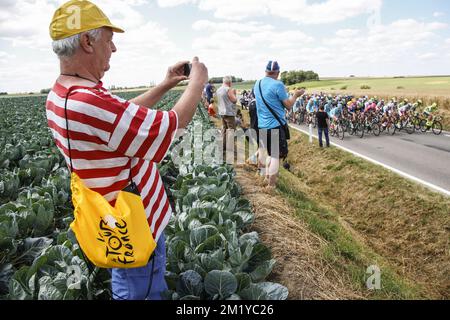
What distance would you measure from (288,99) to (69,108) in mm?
4415

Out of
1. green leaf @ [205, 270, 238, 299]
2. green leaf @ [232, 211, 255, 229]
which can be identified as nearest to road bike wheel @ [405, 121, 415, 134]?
green leaf @ [232, 211, 255, 229]

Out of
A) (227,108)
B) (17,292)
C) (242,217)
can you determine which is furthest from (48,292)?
(227,108)

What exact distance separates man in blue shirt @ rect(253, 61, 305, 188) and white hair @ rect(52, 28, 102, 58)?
4233 mm

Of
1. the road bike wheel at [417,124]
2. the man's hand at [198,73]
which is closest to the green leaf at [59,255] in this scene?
the man's hand at [198,73]

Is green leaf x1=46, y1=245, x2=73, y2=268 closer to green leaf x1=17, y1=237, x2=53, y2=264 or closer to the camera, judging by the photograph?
green leaf x1=17, y1=237, x2=53, y2=264

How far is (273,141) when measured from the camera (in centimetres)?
599

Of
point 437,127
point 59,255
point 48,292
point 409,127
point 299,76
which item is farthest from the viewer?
point 299,76

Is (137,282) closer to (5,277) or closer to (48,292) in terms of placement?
(48,292)

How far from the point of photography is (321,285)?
344 cm

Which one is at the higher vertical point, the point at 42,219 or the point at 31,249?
the point at 42,219

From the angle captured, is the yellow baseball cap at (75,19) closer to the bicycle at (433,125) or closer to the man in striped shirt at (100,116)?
the man in striped shirt at (100,116)

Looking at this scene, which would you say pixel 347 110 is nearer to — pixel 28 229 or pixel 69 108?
pixel 28 229

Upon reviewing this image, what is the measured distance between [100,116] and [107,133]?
79 mm

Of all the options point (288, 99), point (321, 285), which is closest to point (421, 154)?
point (288, 99)
